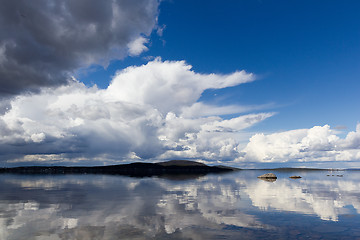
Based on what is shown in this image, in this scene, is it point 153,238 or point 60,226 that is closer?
point 153,238

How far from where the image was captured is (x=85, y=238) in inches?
842

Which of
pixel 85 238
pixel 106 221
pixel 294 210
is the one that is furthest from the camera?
pixel 294 210

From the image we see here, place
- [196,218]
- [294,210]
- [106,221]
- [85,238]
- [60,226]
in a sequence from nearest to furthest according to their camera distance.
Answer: [85,238], [60,226], [106,221], [196,218], [294,210]

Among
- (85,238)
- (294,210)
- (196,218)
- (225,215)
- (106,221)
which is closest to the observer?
(85,238)

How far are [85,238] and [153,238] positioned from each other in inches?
238

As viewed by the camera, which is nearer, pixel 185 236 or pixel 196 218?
pixel 185 236

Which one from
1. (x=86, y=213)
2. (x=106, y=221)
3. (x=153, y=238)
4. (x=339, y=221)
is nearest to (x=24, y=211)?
(x=86, y=213)

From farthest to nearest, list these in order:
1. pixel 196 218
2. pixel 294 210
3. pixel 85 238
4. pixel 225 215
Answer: pixel 294 210 → pixel 225 215 → pixel 196 218 → pixel 85 238

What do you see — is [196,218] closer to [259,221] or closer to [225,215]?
[225,215]

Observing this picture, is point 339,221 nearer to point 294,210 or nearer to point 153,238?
point 294,210

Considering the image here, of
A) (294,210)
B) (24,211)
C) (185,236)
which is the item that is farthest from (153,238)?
(294,210)

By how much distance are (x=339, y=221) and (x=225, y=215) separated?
13749mm

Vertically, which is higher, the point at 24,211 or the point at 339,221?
the point at 24,211

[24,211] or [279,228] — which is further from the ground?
[24,211]
